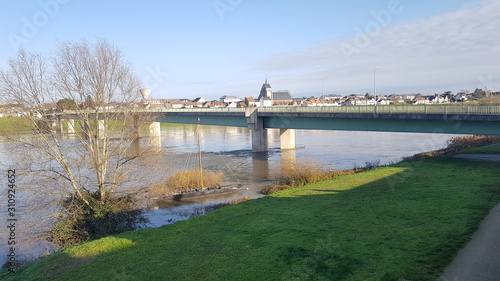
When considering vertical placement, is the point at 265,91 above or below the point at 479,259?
above

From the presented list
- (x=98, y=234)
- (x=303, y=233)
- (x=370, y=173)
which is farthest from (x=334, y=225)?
(x=370, y=173)

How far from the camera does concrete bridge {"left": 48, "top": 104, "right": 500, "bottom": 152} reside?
2752 centimetres

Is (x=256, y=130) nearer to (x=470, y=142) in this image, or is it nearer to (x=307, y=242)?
(x=470, y=142)

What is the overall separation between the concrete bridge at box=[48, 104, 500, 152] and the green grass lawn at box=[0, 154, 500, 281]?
9.86m

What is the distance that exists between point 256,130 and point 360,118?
16.3m

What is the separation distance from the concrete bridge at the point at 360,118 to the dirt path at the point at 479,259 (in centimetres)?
1865

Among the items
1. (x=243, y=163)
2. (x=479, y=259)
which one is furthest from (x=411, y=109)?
(x=479, y=259)

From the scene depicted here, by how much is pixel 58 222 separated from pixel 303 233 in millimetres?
12765

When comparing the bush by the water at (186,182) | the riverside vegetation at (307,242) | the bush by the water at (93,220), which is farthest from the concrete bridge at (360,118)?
the riverside vegetation at (307,242)

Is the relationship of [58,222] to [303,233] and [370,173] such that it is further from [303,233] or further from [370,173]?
[370,173]

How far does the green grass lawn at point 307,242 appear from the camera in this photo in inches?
381

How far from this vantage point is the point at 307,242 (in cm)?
1177

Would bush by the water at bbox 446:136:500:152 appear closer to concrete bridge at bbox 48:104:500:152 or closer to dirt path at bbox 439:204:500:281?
concrete bridge at bbox 48:104:500:152

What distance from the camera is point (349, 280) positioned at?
28.5ft
